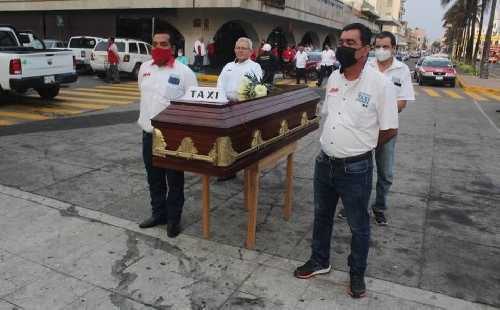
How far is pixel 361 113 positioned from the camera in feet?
10.6

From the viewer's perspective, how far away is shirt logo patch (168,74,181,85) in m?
4.25

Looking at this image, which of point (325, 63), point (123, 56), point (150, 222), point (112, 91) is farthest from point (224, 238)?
point (123, 56)

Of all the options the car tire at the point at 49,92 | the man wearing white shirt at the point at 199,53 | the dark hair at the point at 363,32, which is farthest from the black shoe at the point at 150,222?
the man wearing white shirt at the point at 199,53

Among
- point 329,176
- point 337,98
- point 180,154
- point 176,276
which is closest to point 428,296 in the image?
point 329,176

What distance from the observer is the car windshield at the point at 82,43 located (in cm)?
2152

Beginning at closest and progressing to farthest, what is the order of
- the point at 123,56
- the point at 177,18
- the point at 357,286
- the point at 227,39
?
the point at 357,286 < the point at 123,56 < the point at 177,18 < the point at 227,39

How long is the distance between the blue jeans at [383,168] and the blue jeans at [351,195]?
1.41 metres

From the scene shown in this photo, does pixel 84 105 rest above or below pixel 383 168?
below

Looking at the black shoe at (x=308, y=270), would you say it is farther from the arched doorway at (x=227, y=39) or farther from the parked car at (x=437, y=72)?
the arched doorway at (x=227, y=39)

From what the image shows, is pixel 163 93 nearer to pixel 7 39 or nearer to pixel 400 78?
pixel 400 78

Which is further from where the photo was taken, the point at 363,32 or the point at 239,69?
the point at 239,69

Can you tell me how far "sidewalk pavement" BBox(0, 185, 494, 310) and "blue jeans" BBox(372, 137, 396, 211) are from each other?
146 centimetres

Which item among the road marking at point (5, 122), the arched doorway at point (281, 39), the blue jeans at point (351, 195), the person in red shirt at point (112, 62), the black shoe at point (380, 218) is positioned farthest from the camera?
the arched doorway at point (281, 39)

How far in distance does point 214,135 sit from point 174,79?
1113 mm
